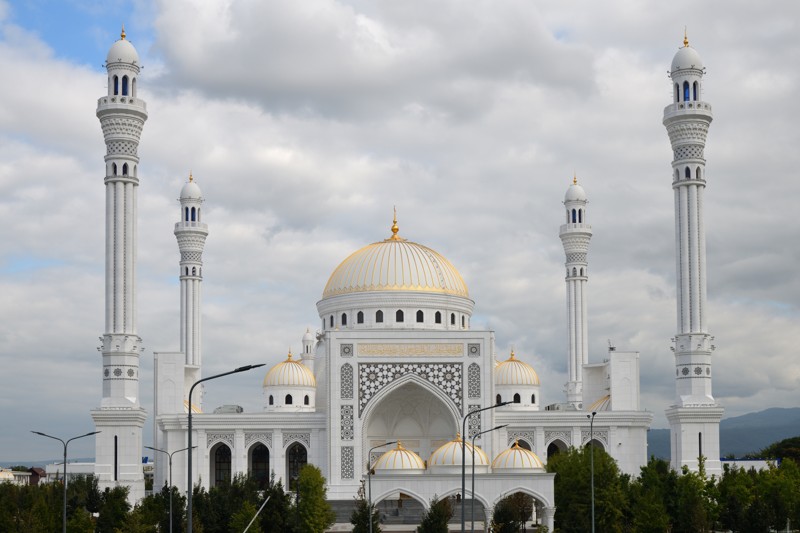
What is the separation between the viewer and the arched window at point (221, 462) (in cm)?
7150

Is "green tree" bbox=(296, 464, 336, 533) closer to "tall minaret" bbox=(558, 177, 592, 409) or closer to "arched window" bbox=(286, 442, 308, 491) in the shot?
"arched window" bbox=(286, 442, 308, 491)

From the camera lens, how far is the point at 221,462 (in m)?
71.9

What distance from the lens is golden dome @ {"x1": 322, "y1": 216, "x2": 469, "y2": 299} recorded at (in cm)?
7450

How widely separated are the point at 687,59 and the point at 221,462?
33.7m

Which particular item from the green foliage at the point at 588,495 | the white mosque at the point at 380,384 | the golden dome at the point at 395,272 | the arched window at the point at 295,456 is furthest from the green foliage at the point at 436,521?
the golden dome at the point at 395,272

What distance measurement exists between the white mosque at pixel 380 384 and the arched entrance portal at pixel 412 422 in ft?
0.26

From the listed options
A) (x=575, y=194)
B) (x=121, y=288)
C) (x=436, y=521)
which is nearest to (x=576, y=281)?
(x=575, y=194)

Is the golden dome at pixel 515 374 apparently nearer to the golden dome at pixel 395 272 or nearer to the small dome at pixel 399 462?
the golden dome at pixel 395 272

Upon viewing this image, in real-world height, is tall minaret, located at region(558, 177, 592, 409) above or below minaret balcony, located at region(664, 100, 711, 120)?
below

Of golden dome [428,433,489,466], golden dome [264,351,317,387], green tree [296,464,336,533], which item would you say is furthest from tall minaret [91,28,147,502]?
golden dome [428,433,489,466]

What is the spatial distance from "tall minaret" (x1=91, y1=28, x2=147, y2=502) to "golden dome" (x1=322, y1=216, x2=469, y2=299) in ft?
41.5

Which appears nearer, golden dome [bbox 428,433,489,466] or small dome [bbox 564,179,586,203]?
golden dome [bbox 428,433,489,466]

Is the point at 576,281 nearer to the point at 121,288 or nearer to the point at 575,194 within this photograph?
the point at 575,194

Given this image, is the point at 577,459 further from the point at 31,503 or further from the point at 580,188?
the point at 580,188
